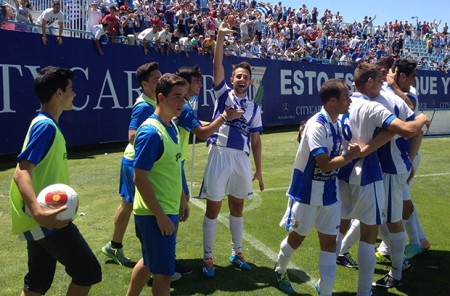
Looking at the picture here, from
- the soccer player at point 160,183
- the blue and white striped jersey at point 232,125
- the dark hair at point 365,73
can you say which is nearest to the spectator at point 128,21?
the blue and white striped jersey at point 232,125

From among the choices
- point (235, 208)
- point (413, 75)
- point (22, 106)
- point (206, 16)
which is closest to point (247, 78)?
point (235, 208)

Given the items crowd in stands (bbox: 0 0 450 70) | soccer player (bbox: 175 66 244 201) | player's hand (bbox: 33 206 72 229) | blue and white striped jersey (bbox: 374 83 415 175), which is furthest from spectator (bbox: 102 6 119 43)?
player's hand (bbox: 33 206 72 229)

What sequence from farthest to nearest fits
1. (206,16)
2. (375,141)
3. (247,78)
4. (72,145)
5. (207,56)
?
1. (206,16)
2. (207,56)
3. (72,145)
4. (247,78)
5. (375,141)

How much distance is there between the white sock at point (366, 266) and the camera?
14.0 feet

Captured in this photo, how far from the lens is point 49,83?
10.8ft

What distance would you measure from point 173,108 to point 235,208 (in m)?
2.15

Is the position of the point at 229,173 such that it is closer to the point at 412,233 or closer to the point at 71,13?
the point at 412,233

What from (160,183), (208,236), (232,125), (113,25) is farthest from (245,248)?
(113,25)

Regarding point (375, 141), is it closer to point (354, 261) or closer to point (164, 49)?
point (354, 261)

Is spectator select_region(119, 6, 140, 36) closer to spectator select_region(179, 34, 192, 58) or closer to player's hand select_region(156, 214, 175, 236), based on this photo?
spectator select_region(179, 34, 192, 58)

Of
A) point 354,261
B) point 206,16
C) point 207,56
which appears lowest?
point 354,261

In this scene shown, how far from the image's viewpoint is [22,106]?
496 inches

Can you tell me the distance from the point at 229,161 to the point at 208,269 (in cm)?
120

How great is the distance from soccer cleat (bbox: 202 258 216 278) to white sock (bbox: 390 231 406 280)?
1.91m
